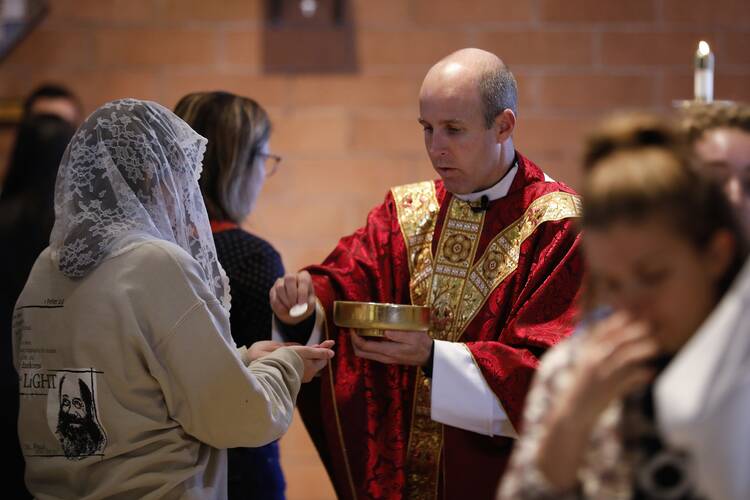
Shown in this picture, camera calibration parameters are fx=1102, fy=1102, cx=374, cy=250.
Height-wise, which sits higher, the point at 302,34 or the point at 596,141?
the point at 302,34

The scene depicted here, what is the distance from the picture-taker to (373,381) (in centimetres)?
286

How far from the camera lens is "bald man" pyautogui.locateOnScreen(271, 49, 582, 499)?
2.65 m

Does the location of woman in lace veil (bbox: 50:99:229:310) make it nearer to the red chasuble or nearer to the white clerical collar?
the red chasuble

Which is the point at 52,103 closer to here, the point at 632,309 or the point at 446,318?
the point at 446,318

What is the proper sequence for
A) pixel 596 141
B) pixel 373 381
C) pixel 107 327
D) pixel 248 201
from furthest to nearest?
1. pixel 248 201
2. pixel 373 381
3. pixel 107 327
4. pixel 596 141

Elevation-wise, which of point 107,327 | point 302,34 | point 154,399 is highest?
point 302,34

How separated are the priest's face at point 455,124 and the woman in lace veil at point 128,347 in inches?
28.1

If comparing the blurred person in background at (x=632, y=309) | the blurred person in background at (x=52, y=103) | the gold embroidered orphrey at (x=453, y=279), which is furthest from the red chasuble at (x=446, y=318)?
the blurred person in background at (x=52, y=103)

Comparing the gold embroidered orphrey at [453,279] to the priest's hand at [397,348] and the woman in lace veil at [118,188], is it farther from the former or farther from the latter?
the woman in lace veil at [118,188]

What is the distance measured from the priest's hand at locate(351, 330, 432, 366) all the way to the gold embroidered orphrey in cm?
20

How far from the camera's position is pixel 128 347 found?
86.8 inches

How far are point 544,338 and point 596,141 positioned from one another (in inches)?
44.3

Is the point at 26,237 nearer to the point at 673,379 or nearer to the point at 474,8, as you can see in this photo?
the point at 474,8

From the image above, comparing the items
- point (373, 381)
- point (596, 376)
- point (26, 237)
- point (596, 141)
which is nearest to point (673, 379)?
point (596, 376)
